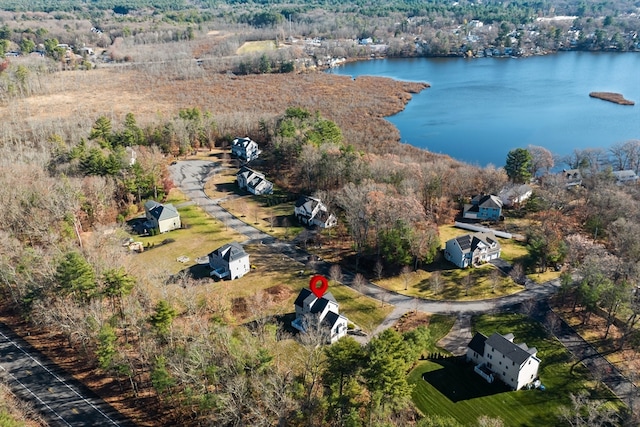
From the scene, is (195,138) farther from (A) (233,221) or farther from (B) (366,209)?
(B) (366,209)

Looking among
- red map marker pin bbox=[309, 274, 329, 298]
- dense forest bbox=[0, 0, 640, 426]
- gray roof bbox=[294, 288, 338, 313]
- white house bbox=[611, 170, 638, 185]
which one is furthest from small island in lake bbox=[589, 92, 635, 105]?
gray roof bbox=[294, 288, 338, 313]

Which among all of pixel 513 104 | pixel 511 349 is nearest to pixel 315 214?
pixel 511 349

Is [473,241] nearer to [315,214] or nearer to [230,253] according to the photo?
[315,214]

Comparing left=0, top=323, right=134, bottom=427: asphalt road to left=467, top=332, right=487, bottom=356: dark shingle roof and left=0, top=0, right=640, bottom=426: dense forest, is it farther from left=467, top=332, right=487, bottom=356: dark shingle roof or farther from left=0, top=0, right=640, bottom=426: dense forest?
left=467, top=332, right=487, bottom=356: dark shingle roof

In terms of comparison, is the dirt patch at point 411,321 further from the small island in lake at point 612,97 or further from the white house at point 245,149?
the small island in lake at point 612,97

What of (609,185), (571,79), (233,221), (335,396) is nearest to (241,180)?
(233,221)

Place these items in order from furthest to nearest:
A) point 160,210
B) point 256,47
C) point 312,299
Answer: point 256,47 → point 160,210 → point 312,299

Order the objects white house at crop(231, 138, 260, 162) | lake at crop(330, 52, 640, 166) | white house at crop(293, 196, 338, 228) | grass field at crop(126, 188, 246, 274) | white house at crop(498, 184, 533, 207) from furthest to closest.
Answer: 1. lake at crop(330, 52, 640, 166)
2. white house at crop(231, 138, 260, 162)
3. white house at crop(498, 184, 533, 207)
4. white house at crop(293, 196, 338, 228)
5. grass field at crop(126, 188, 246, 274)
